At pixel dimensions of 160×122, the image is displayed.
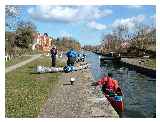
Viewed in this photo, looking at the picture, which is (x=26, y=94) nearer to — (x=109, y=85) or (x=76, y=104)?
(x=76, y=104)

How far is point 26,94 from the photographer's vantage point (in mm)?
13617

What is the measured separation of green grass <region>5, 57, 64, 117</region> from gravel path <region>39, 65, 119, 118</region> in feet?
0.86

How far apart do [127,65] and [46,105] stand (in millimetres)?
24380

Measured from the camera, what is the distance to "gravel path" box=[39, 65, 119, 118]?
10922mm

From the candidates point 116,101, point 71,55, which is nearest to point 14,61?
point 71,55

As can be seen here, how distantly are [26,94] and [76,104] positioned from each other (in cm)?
213

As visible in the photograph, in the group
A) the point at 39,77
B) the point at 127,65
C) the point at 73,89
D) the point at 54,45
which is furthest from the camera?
the point at 127,65

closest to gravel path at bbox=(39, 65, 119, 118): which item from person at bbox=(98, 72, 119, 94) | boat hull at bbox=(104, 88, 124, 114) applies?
boat hull at bbox=(104, 88, 124, 114)

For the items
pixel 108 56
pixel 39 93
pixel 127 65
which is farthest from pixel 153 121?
pixel 108 56

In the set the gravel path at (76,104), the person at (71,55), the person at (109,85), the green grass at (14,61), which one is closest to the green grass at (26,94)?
the gravel path at (76,104)

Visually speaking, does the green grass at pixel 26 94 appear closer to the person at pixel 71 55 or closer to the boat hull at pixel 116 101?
the boat hull at pixel 116 101

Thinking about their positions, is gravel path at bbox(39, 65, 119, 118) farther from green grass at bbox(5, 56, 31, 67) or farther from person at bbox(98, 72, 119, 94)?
green grass at bbox(5, 56, 31, 67)

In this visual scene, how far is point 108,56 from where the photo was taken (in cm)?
4228
